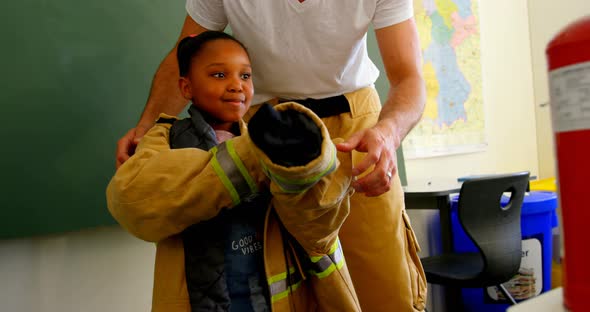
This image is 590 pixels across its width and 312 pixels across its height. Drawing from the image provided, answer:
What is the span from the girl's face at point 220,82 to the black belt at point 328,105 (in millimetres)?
276

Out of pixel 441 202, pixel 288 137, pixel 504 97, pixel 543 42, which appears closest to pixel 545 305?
pixel 288 137

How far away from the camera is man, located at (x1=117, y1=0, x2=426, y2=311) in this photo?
1449 millimetres

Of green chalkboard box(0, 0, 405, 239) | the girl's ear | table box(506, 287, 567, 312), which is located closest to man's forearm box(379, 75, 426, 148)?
the girl's ear

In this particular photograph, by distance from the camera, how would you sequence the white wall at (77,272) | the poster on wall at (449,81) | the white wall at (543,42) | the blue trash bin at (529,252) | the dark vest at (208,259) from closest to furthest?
the dark vest at (208,259) → the white wall at (77,272) → the blue trash bin at (529,252) → the poster on wall at (449,81) → the white wall at (543,42)

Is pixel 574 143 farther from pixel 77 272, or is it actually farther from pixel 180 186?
pixel 77 272

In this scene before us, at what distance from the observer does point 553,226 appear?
2.95 m

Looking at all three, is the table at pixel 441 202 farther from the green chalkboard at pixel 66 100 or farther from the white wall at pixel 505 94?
the green chalkboard at pixel 66 100

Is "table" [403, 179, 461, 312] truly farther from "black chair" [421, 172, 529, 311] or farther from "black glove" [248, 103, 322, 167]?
"black glove" [248, 103, 322, 167]

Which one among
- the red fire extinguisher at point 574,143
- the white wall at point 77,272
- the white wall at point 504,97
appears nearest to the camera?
the red fire extinguisher at point 574,143

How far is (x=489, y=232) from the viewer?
7.25ft

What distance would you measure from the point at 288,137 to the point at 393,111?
0.60 metres

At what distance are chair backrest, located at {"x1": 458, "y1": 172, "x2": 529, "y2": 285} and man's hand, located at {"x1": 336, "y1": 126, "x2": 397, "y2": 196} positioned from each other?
4.35ft

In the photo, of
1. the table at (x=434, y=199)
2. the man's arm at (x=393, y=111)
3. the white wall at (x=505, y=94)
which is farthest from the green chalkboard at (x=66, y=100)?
the white wall at (x=505, y=94)

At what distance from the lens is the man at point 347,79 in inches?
57.1
